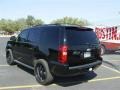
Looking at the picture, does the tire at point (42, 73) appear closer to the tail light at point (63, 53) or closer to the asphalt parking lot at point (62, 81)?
the asphalt parking lot at point (62, 81)

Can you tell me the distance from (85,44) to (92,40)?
559 millimetres

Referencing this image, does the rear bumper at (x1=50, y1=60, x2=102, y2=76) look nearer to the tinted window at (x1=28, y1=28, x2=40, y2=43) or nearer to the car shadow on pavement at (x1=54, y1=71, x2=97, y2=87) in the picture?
the car shadow on pavement at (x1=54, y1=71, x2=97, y2=87)

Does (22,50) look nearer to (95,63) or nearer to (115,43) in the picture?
(95,63)

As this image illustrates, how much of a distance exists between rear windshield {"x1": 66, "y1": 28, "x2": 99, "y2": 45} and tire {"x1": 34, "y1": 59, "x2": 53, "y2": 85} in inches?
43.7

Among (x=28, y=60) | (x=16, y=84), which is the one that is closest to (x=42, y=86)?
(x=16, y=84)

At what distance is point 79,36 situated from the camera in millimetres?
8641

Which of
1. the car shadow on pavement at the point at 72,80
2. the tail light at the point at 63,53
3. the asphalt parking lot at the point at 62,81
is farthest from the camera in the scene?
the car shadow on pavement at the point at 72,80

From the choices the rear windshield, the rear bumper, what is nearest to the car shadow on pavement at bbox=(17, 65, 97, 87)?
the rear bumper

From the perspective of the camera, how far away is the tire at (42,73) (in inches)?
337

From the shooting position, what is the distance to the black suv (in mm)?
8141

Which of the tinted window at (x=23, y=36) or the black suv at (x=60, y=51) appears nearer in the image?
the black suv at (x=60, y=51)

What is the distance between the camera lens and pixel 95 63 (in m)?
9.14

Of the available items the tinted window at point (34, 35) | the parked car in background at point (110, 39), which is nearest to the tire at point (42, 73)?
the tinted window at point (34, 35)

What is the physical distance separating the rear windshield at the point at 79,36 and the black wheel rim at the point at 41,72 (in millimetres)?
1343
